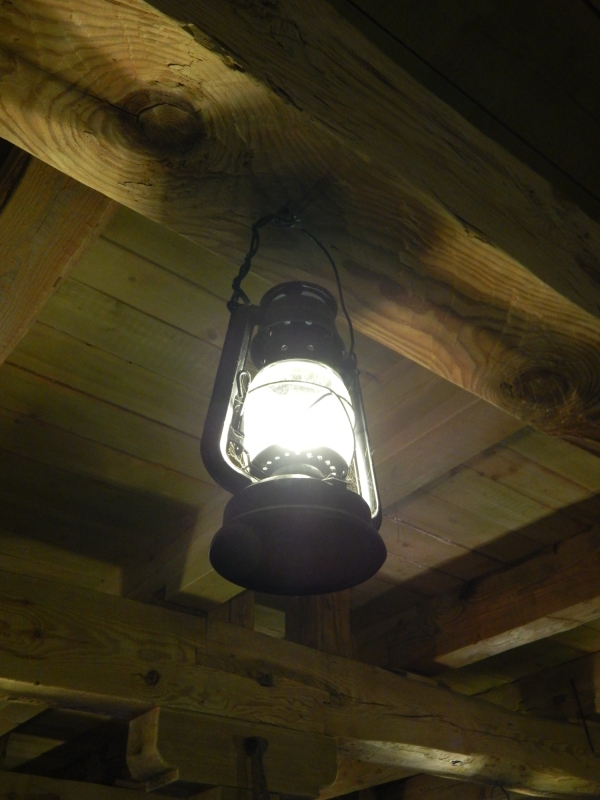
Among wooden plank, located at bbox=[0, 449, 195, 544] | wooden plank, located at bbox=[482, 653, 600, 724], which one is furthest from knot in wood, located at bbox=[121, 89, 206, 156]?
wooden plank, located at bbox=[482, 653, 600, 724]

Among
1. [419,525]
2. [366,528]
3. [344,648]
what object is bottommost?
[366,528]

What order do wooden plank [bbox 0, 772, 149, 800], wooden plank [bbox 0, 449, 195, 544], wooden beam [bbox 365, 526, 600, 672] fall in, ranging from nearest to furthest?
1. wooden plank [bbox 0, 449, 195, 544]
2. wooden beam [bbox 365, 526, 600, 672]
3. wooden plank [bbox 0, 772, 149, 800]

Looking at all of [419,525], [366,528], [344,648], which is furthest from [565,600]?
[366,528]

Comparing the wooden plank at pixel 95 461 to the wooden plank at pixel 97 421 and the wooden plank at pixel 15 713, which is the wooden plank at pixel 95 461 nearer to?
the wooden plank at pixel 97 421

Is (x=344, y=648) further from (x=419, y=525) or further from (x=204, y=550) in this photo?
(x=204, y=550)

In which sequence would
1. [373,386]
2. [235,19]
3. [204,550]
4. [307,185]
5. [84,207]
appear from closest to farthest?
[235,19] → [307,185] → [84,207] → [373,386] → [204,550]

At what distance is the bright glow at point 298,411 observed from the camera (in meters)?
0.92

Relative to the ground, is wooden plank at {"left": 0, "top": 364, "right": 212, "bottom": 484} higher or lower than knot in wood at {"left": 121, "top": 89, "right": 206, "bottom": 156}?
higher

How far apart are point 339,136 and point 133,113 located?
0.24 metres

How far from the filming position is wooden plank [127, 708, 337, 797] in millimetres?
1769

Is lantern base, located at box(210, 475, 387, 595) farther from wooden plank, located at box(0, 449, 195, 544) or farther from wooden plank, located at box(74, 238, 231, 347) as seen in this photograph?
wooden plank, located at box(0, 449, 195, 544)

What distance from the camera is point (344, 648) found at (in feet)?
7.45

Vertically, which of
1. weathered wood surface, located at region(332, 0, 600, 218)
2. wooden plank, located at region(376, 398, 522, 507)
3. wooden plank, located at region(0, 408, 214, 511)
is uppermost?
weathered wood surface, located at region(332, 0, 600, 218)

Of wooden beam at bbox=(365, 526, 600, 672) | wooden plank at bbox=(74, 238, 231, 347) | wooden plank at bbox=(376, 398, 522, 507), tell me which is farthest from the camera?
wooden beam at bbox=(365, 526, 600, 672)
